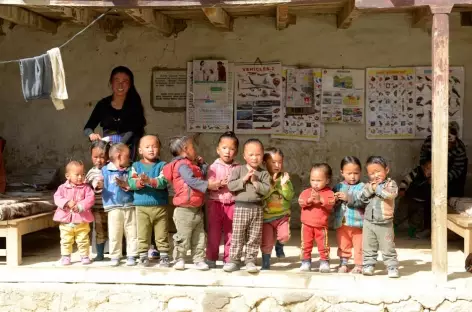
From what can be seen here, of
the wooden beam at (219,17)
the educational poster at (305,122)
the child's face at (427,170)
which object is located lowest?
the child's face at (427,170)

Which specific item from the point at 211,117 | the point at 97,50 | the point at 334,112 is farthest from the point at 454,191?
the point at 97,50

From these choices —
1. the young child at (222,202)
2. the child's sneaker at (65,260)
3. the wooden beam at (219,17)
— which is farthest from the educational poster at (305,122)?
the child's sneaker at (65,260)

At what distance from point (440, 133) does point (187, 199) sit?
245 cm

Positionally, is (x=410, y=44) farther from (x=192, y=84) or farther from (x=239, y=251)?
(x=239, y=251)

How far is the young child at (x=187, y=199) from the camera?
19.7 feet

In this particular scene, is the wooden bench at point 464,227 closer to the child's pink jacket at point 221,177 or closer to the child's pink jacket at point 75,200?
the child's pink jacket at point 221,177

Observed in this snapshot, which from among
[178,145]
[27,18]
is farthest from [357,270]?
[27,18]

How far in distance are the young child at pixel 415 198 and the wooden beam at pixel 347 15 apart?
2033mm

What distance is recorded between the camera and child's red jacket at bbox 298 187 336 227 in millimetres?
6074

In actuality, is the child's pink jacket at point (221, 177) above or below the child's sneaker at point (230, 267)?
above

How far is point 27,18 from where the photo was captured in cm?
783

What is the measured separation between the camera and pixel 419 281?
579cm

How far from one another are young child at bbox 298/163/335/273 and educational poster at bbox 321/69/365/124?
251cm

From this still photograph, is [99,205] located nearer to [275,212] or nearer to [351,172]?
[275,212]
